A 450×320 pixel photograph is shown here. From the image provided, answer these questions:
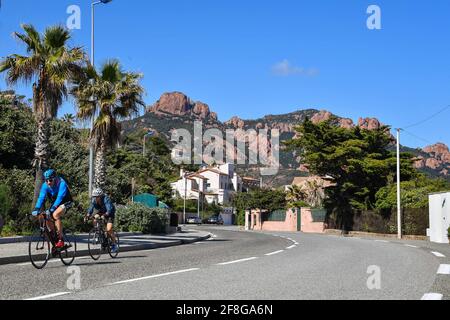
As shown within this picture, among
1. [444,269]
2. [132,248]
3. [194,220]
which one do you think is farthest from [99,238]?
[194,220]

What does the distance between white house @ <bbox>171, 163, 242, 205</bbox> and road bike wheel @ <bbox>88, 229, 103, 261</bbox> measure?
108 m

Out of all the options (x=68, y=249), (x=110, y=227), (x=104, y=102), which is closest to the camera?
(x=68, y=249)

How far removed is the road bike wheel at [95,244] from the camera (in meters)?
13.7

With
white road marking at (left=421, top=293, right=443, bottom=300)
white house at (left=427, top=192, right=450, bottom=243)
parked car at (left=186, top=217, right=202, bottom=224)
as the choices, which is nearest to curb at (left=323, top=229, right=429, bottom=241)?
white house at (left=427, top=192, right=450, bottom=243)

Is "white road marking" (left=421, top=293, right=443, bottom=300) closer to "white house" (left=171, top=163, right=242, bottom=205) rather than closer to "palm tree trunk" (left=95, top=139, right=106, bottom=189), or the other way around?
"palm tree trunk" (left=95, top=139, right=106, bottom=189)

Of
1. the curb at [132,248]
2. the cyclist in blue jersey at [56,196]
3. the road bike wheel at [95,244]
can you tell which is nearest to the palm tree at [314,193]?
the curb at [132,248]

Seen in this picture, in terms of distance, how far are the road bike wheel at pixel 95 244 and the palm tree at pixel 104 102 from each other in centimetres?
847

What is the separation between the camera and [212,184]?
138 metres

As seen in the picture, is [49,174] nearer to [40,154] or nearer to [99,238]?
[99,238]

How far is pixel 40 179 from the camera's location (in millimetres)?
19359

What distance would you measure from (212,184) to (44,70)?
4686 inches

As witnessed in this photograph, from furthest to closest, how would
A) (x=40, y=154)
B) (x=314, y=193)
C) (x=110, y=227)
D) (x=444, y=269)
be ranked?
(x=314, y=193) < (x=40, y=154) < (x=110, y=227) < (x=444, y=269)
